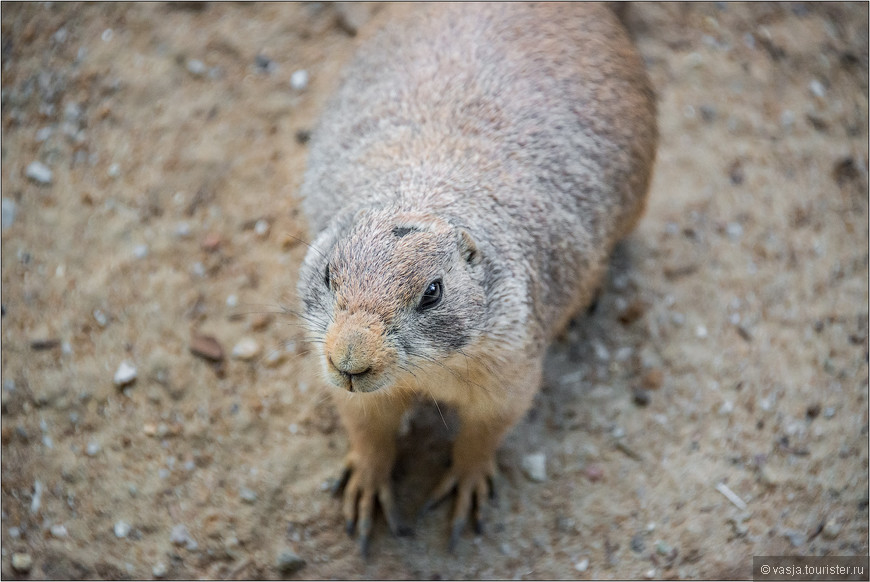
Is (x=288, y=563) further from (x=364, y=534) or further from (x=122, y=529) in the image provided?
(x=122, y=529)

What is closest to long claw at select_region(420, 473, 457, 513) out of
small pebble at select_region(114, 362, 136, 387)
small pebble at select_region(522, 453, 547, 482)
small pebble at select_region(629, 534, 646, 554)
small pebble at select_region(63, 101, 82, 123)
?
small pebble at select_region(522, 453, 547, 482)

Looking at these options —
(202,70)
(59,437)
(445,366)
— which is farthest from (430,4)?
(59,437)

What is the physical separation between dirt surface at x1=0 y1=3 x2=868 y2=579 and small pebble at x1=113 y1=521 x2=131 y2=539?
0.5 inches

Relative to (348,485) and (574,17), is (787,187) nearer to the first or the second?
(574,17)

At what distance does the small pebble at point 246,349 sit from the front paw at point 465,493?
1.23 m

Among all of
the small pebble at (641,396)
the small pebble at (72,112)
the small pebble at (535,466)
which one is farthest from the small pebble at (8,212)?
the small pebble at (641,396)

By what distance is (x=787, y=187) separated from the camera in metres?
5.06

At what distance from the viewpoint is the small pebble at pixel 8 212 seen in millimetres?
4508

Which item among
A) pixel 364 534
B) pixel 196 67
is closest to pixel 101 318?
pixel 196 67

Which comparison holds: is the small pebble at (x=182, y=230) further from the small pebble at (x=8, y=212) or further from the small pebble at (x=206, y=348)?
the small pebble at (x=8, y=212)

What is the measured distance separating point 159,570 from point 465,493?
154cm

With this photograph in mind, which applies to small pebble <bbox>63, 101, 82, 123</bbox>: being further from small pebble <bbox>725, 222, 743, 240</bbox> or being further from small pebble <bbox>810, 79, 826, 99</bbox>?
small pebble <bbox>810, 79, 826, 99</bbox>

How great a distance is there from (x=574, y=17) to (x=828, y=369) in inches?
95.2

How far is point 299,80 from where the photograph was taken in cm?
516
